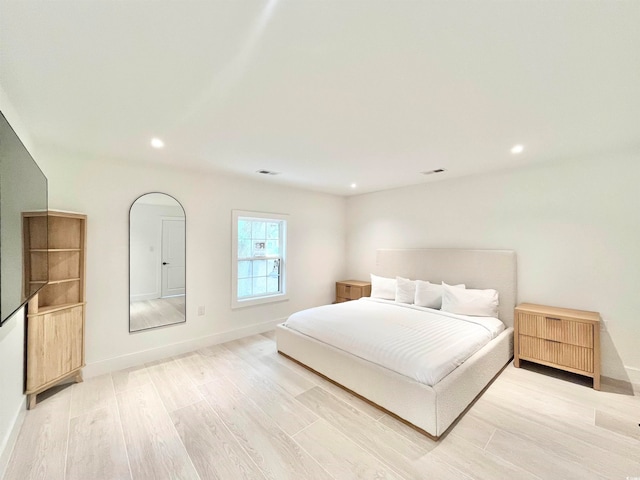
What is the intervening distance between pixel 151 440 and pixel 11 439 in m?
0.91

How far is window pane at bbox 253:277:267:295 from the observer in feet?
14.0

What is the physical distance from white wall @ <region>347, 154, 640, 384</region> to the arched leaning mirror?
3540 millimetres

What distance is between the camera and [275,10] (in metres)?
1.09

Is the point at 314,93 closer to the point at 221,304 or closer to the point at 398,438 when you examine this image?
the point at 398,438

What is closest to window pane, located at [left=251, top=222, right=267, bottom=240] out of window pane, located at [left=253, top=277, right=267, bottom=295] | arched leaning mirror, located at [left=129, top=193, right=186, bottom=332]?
window pane, located at [left=253, top=277, right=267, bottom=295]

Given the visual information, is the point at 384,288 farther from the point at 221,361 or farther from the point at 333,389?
the point at 221,361

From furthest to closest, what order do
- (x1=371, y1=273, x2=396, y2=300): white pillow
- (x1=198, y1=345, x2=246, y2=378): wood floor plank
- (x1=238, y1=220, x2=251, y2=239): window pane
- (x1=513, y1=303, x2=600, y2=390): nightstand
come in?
(x1=371, y1=273, x2=396, y2=300): white pillow, (x1=238, y1=220, x2=251, y2=239): window pane, (x1=198, y1=345, x2=246, y2=378): wood floor plank, (x1=513, y1=303, x2=600, y2=390): nightstand

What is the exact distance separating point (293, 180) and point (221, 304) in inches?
79.9

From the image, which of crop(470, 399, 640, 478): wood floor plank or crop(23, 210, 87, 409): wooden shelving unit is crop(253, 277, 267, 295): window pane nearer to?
crop(23, 210, 87, 409): wooden shelving unit

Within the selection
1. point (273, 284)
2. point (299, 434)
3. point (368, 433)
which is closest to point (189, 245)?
point (273, 284)

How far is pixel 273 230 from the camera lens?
449 centimetres

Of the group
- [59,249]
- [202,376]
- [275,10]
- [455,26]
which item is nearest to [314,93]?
[275,10]

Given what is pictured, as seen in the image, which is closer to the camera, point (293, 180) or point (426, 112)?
point (426, 112)

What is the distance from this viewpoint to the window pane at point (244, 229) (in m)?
4.05
